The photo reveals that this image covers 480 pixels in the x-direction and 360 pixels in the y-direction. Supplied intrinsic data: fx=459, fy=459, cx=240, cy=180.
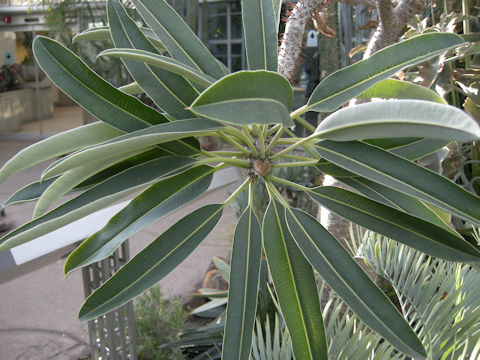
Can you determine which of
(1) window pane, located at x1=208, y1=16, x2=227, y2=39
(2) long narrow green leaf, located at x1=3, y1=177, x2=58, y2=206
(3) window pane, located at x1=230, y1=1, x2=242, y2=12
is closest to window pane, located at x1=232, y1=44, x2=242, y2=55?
(1) window pane, located at x1=208, y1=16, x2=227, y2=39

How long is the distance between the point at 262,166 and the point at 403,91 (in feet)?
0.90

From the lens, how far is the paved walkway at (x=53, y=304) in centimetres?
294

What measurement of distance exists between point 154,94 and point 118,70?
21.0ft

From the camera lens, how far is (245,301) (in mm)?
811

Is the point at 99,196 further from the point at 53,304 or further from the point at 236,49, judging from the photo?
the point at 236,49

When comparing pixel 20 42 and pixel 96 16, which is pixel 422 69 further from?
pixel 20 42

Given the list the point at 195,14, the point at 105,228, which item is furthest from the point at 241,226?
the point at 195,14

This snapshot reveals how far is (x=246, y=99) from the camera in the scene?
1.88 feet

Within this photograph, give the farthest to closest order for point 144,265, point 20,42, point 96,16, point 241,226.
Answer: point 20,42 → point 96,16 → point 241,226 → point 144,265

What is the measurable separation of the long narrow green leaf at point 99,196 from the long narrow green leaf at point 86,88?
78mm

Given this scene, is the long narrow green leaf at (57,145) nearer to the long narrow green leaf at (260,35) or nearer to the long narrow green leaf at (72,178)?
the long narrow green leaf at (72,178)

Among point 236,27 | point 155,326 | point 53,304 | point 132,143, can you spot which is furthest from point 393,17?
point 236,27

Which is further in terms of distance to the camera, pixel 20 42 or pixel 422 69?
pixel 20 42

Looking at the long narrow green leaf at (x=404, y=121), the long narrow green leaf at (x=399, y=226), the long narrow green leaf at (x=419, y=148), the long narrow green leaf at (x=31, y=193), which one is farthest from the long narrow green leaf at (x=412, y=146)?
the long narrow green leaf at (x=31, y=193)
